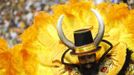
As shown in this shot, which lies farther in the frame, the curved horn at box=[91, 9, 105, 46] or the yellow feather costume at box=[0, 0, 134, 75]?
the yellow feather costume at box=[0, 0, 134, 75]

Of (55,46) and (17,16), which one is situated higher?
(55,46)

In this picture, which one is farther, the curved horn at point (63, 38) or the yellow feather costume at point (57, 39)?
the yellow feather costume at point (57, 39)

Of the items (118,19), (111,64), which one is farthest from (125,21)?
(111,64)

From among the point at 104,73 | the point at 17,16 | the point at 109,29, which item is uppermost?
the point at 109,29

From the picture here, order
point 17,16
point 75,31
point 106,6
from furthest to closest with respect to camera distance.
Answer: point 17,16 < point 106,6 < point 75,31

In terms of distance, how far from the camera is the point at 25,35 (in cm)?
268

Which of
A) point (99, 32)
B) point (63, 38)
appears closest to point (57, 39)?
point (63, 38)

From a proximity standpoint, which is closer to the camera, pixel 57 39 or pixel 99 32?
pixel 99 32

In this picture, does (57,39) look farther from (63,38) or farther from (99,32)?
(99,32)

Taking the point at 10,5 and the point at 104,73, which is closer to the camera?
the point at 104,73

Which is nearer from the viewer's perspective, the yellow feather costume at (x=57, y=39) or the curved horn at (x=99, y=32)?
the curved horn at (x=99, y=32)

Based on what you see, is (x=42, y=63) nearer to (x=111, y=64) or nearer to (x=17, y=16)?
(x=111, y=64)

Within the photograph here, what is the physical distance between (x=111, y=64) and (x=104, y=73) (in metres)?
0.07

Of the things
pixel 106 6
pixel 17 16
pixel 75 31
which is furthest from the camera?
pixel 17 16
